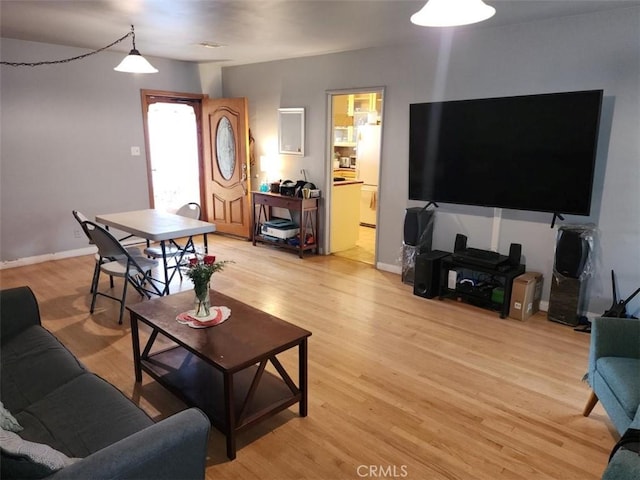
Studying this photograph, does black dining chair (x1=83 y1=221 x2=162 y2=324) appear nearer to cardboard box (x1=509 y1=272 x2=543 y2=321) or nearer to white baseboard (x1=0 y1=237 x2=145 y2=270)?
white baseboard (x1=0 y1=237 x2=145 y2=270)

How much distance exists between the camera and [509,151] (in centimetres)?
368

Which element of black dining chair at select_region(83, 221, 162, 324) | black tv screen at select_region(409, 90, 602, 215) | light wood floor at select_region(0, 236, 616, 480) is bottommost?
light wood floor at select_region(0, 236, 616, 480)

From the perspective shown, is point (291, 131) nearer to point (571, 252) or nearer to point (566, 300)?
point (571, 252)

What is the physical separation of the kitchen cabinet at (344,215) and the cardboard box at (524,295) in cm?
250

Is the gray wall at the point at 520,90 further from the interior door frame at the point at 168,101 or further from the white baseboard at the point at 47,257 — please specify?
the white baseboard at the point at 47,257

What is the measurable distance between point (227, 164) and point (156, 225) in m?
2.65

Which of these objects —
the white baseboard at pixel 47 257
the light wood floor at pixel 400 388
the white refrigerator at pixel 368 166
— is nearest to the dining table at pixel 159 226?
the light wood floor at pixel 400 388

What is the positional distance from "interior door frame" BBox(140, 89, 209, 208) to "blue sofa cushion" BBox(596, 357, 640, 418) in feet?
18.0

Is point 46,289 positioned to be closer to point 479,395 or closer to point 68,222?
point 68,222

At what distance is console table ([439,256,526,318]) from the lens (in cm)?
370

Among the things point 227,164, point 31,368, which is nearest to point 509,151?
point 31,368

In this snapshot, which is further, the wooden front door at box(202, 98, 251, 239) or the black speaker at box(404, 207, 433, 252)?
the wooden front door at box(202, 98, 251, 239)

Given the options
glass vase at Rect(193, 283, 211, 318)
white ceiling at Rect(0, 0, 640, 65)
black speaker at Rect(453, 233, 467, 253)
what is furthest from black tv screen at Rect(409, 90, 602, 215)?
glass vase at Rect(193, 283, 211, 318)

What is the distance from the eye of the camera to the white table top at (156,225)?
3627 mm
